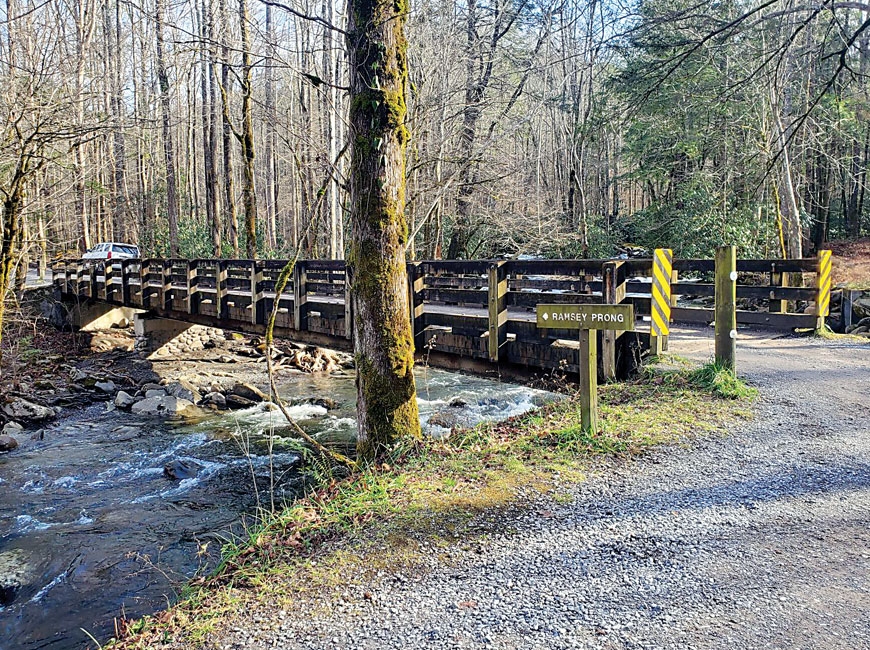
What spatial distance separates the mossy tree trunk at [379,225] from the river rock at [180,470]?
13.1 feet


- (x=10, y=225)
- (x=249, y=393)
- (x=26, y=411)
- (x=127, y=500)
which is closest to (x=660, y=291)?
(x=127, y=500)

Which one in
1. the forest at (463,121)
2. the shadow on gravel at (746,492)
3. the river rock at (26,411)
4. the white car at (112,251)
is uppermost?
the forest at (463,121)

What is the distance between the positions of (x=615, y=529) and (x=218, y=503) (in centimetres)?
544

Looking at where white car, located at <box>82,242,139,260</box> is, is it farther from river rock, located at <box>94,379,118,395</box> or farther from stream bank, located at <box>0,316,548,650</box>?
river rock, located at <box>94,379,118,395</box>

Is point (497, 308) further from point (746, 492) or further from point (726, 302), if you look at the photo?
point (746, 492)

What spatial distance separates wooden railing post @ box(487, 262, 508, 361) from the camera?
837cm

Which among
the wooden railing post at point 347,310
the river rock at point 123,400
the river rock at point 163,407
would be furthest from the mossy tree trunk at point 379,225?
the river rock at point 123,400

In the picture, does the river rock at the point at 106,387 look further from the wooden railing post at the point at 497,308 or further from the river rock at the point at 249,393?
the wooden railing post at the point at 497,308

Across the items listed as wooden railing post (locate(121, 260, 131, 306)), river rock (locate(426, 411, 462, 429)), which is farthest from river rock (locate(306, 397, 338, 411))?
wooden railing post (locate(121, 260, 131, 306))

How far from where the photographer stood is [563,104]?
31.2m

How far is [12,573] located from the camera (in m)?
6.22

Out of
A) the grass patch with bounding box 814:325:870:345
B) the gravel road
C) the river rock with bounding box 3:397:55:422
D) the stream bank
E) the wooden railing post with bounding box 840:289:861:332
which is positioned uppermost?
the wooden railing post with bounding box 840:289:861:332

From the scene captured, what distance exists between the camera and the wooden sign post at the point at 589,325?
560 centimetres

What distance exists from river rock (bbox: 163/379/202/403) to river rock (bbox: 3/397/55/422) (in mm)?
2256
